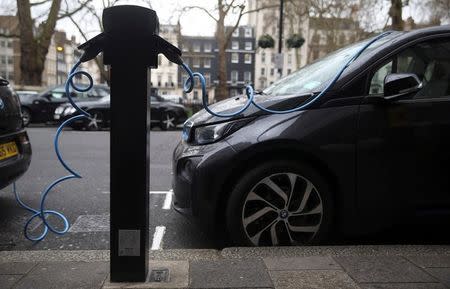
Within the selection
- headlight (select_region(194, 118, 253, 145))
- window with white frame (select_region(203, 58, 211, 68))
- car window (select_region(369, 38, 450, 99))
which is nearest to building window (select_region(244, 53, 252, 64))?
window with white frame (select_region(203, 58, 211, 68))

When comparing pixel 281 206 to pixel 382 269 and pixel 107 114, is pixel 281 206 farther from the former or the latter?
pixel 107 114

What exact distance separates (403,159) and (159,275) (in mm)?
1906

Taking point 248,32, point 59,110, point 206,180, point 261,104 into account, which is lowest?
point 59,110

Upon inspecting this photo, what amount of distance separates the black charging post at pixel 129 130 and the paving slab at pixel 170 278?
45 millimetres

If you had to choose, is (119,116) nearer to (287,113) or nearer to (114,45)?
(114,45)

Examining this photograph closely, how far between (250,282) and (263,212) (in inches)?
32.1

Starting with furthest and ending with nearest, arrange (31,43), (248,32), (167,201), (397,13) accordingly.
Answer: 1. (248,32)
2. (31,43)
3. (397,13)
4. (167,201)

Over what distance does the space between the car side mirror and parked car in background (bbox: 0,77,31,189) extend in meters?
3.26

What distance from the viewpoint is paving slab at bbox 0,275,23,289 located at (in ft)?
8.51

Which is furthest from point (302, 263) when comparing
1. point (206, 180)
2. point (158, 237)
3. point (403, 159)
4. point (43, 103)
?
point (43, 103)

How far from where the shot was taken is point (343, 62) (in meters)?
3.76

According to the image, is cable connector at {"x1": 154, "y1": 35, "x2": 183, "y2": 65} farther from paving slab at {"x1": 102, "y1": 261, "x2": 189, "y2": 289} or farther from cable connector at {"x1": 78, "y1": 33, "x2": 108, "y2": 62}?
paving slab at {"x1": 102, "y1": 261, "x2": 189, "y2": 289}

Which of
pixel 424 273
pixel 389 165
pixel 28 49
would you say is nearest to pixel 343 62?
pixel 389 165

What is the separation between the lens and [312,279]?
268 centimetres
